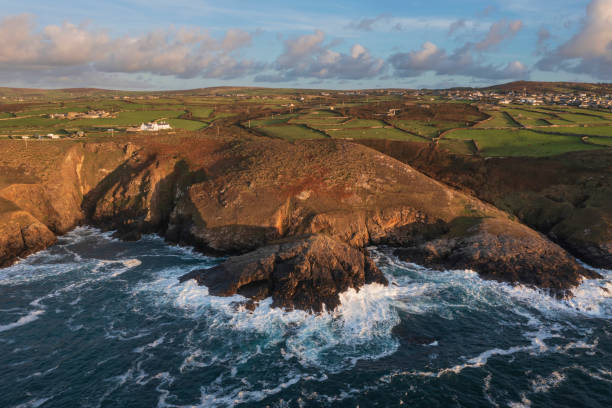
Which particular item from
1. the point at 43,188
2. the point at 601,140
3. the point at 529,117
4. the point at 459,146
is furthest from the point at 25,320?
the point at 529,117

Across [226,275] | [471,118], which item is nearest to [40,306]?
[226,275]

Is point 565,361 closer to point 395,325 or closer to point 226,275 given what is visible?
point 395,325

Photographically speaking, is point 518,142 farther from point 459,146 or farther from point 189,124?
point 189,124

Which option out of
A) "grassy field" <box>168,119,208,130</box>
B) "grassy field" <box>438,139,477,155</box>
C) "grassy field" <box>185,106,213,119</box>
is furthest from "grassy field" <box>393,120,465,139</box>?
"grassy field" <box>185,106,213,119</box>

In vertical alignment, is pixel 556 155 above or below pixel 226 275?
above

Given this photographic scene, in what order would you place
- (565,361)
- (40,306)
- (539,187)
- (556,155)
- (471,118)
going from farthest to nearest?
1. (471,118)
2. (556,155)
3. (539,187)
4. (40,306)
5. (565,361)

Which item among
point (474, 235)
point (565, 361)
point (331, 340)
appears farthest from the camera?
point (474, 235)

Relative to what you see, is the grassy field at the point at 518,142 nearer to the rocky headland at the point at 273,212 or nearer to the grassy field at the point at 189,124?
the rocky headland at the point at 273,212

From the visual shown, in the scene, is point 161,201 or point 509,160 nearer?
point 161,201

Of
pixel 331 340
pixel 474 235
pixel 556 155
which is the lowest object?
pixel 331 340
